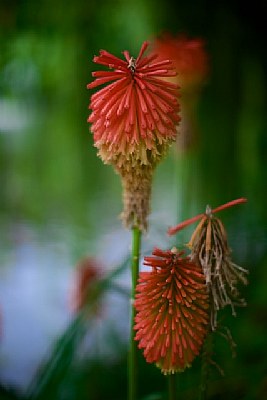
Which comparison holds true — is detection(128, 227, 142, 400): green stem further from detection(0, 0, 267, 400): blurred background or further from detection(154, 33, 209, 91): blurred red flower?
detection(154, 33, 209, 91): blurred red flower

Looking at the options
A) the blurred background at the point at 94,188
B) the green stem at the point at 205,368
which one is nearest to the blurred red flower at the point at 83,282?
the blurred background at the point at 94,188

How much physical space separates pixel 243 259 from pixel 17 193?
0.79 m

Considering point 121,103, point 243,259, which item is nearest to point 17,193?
point 243,259

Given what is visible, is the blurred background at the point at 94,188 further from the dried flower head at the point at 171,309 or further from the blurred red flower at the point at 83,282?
the dried flower head at the point at 171,309

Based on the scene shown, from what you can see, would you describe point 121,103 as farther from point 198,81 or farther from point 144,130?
point 198,81

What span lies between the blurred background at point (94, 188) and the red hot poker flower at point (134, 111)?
0.19m

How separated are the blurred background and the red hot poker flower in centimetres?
19

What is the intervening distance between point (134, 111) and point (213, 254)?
0.33 feet

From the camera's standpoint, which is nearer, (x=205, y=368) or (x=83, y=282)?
(x=205, y=368)

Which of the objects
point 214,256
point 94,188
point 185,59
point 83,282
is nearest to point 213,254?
point 214,256

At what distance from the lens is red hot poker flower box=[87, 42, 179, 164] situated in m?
0.36

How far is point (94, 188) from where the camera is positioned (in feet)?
5.34

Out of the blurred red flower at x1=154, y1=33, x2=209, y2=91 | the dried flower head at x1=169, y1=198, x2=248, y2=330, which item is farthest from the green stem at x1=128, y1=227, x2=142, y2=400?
the blurred red flower at x1=154, y1=33, x2=209, y2=91

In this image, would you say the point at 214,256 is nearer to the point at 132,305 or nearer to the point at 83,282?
the point at 132,305
